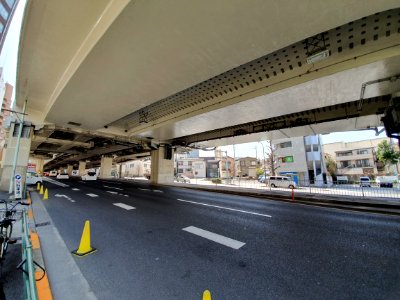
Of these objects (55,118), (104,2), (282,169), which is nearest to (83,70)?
(104,2)

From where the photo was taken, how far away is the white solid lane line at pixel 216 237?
4850 millimetres

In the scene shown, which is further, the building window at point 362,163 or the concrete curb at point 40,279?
the building window at point 362,163

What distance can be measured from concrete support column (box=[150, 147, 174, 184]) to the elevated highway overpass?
12.7 meters

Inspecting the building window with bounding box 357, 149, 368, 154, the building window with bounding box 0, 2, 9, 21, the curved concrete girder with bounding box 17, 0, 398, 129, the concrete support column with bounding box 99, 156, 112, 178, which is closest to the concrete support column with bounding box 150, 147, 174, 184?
the curved concrete girder with bounding box 17, 0, 398, 129

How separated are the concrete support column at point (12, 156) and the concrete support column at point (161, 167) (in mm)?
12738

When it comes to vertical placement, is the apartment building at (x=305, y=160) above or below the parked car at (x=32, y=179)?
above

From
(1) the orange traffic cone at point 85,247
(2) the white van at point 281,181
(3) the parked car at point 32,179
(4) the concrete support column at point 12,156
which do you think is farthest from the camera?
(2) the white van at point 281,181

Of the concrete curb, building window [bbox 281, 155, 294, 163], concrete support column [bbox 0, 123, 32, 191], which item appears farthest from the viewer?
building window [bbox 281, 155, 294, 163]

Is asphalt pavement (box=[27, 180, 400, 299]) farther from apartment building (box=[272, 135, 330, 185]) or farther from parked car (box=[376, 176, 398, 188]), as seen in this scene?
apartment building (box=[272, 135, 330, 185])

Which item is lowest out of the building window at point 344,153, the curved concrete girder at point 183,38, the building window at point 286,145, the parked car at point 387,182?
the parked car at point 387,182

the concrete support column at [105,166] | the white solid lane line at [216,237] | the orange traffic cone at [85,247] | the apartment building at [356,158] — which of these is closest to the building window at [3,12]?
the concrete support column at [105,166]

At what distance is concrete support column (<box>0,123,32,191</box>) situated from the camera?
14.3 m

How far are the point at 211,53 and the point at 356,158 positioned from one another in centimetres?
5946

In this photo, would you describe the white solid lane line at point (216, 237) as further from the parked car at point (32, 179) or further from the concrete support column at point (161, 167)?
the parked car at point (32, 179)
